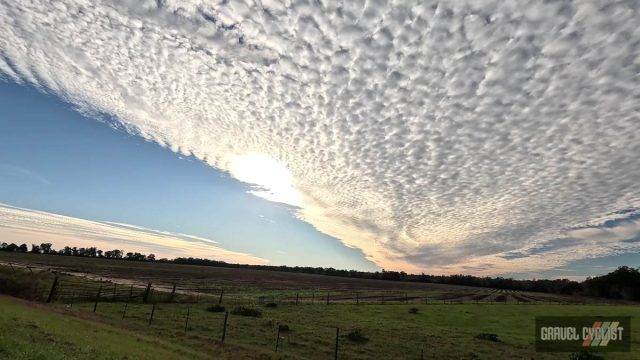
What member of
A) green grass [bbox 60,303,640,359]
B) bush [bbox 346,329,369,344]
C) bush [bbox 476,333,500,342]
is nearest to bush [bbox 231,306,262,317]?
green grass [bbox 60,303,640,359]

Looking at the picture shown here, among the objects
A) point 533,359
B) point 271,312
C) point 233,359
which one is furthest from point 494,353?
point 271,312

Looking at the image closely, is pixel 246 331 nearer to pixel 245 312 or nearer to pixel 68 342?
pixel 245 312

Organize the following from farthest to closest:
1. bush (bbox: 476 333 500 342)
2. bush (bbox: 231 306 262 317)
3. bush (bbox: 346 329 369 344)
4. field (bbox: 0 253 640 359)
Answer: bush (bbox: 231 306 262 317)
bush (bbox: 476 333 500 342)
bush (bbox: 346 329 369 344)
field (bbox: 0 253 640 359)

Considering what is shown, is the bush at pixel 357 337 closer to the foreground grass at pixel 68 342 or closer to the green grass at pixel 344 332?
the green grass at pixel 344 332

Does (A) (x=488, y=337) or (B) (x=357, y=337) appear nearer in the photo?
(B) (x=357, y=337)

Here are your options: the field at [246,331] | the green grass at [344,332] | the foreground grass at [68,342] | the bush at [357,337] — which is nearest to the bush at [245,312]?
the field at [246,331]

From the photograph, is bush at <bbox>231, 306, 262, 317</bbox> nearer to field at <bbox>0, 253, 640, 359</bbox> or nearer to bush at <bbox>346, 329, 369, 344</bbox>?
field at <bbox>0, 253, 640, 359</bbox>

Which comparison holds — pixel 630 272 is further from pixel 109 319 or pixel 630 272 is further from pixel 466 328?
pixel 109 319

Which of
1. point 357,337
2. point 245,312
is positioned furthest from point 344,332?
point 245,312

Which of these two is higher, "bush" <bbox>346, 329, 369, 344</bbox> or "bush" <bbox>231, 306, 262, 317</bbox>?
"bush" <bbox>346, 329, 369, 344</bbox>

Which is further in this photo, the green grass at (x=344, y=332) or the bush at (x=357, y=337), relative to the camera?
the bush at (x=357, y=337)

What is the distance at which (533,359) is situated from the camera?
1481 inches

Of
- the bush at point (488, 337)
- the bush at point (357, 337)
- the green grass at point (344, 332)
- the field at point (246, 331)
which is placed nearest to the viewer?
the field at point (246, 331)

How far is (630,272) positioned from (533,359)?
208 meters
